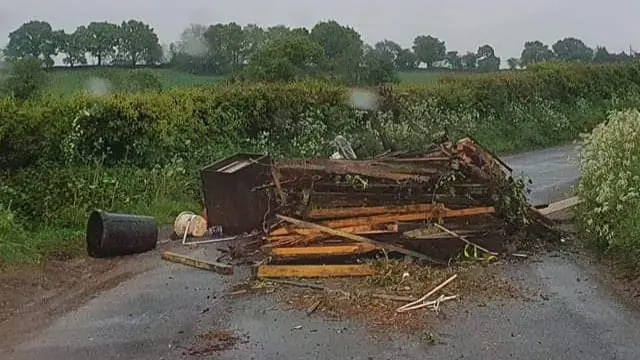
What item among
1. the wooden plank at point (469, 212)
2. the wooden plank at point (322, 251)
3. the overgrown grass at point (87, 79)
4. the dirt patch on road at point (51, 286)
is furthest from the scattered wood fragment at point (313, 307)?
the overgrown grass at point (87, 79)

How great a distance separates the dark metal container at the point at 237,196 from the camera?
41.7 feet

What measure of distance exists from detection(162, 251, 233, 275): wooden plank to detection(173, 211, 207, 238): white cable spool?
1.21 meters

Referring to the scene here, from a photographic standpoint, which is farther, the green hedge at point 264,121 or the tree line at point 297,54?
the tree line at point 297,54

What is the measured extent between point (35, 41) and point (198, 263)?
50.4ft

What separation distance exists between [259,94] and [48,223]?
7334 millimetres

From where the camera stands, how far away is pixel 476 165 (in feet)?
39.9

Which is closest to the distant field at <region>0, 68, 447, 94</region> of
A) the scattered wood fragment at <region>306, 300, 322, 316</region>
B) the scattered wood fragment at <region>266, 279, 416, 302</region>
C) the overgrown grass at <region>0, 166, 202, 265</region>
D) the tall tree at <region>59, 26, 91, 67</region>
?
the tall tree at <region>59, 26, 91, 67</region>

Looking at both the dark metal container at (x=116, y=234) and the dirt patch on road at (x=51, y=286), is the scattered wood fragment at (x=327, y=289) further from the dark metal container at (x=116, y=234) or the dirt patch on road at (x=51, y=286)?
the dark metal container at (x=116, y=234)

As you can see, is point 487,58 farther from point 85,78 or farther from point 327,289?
point 327,289

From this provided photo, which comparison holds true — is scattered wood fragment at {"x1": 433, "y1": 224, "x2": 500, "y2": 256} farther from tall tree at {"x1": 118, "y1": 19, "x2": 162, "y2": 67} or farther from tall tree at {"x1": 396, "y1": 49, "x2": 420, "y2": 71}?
tall tree at {"x1": 396, "y1": 49, "x2": 420, "y2": 71}

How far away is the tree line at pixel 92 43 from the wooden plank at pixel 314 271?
542 inches

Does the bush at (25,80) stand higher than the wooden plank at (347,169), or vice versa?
the bush at (25,80)

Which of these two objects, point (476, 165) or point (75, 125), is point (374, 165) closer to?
point (476, 165)

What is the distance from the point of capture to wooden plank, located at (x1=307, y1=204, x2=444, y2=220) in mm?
11102
